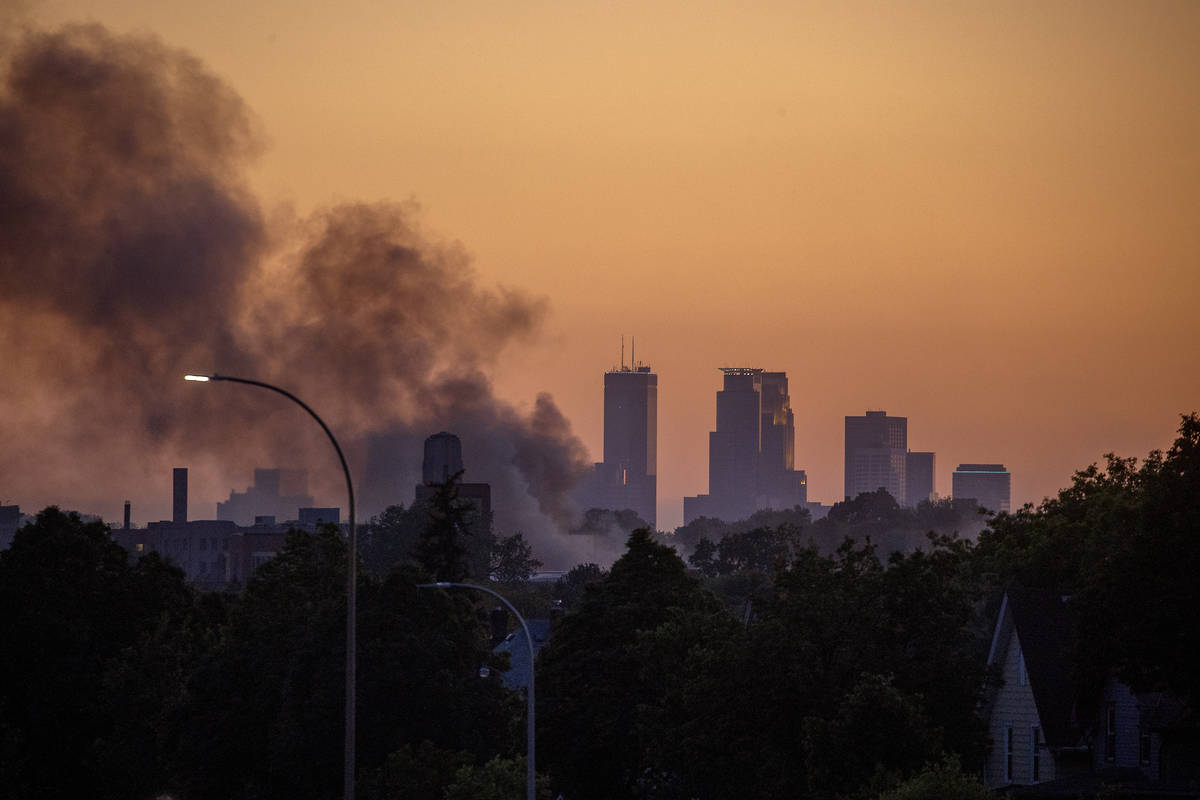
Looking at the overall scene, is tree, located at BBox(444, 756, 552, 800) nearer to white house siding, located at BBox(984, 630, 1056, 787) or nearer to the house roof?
white house siding, located at BBox(984, 630, 1056, 787)

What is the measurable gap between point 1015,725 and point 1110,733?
140 inches

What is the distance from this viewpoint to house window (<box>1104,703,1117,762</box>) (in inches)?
2140

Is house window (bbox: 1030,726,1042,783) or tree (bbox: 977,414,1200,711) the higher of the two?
tree (bbox: 977,414,1200,711)

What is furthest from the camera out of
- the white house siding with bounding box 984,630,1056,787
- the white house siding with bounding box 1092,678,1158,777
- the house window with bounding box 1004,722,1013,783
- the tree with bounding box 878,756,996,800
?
the house window with bounding box 1004,722,1013,783

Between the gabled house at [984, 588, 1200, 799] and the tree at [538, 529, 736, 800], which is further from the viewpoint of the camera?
the tree at [538, 529, 736, 800]

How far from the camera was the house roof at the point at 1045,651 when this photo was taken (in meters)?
55.8

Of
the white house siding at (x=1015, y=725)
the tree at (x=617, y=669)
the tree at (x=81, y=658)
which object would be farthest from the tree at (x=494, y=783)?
the tree at (x=81, y=658)

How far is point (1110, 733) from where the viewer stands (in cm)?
5456

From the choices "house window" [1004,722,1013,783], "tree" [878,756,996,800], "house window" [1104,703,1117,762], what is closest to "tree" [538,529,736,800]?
"house window" [1004,722,1013,783]

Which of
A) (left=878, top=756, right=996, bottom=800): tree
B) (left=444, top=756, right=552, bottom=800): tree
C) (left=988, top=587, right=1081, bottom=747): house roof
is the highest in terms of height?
(left=988, top=587, right=1081, bottom=747): house roof

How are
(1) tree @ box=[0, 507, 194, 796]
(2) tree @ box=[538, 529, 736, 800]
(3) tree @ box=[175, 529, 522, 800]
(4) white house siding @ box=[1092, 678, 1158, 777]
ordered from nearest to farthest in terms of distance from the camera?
1. (4) white house siding @ box=[1092, 678, 1158, 777]
2. (3) tree @ box=[175, 529, 522, 800]
3. (2) tree @ box=[538, 529, 736, 800]
4. (1) tree @ box=[0, 507, 194, 796]

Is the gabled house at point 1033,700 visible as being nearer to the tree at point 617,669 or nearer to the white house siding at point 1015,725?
the white house siding at point 1015,725

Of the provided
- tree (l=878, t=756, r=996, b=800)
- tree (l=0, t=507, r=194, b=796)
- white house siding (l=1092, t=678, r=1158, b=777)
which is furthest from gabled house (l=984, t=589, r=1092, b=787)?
tree (l=0, t=507, r=194, b=796)

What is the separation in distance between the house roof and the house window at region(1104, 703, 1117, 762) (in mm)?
1221
